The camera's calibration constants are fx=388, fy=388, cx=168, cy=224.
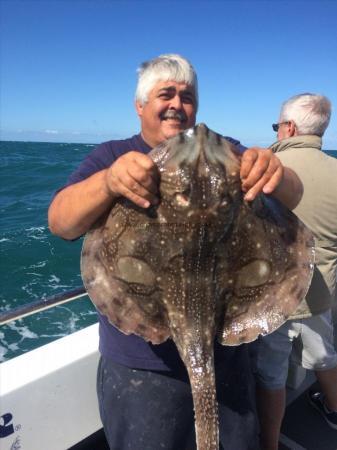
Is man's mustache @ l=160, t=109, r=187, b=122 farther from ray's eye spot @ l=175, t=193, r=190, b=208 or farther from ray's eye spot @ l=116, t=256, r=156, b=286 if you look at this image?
ray's eye spot @ l=116, t=256, r=156, b=286

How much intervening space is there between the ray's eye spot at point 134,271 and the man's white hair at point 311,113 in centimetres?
246

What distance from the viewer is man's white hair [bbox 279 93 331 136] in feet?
12.2

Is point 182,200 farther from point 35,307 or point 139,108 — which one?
point 35,307

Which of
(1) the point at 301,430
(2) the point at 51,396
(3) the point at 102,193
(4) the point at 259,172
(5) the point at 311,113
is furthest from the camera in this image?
(1) the point at 301,430

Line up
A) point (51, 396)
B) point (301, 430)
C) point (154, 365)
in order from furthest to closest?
point (301, 430) < point (51, 396) < point (154, 365)

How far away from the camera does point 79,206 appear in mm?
2080

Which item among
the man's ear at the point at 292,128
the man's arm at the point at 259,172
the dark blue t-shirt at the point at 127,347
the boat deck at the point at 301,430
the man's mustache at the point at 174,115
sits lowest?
→ the boat deck at the point at 301,430

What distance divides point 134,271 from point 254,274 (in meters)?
0.66

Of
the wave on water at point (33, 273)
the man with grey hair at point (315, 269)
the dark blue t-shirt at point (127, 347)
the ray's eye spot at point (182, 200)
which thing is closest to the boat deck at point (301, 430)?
the man with grey hair at point (315, 269)

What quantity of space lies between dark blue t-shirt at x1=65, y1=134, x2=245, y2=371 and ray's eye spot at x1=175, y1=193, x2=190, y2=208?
30.2 inches

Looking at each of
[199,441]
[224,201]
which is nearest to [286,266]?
[224,201]

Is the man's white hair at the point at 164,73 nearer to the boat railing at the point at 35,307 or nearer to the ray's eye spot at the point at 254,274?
the ray's eye spot at the point at 254,274

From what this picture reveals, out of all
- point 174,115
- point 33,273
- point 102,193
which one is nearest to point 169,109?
point 174,115

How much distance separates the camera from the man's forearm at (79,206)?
2008mm
